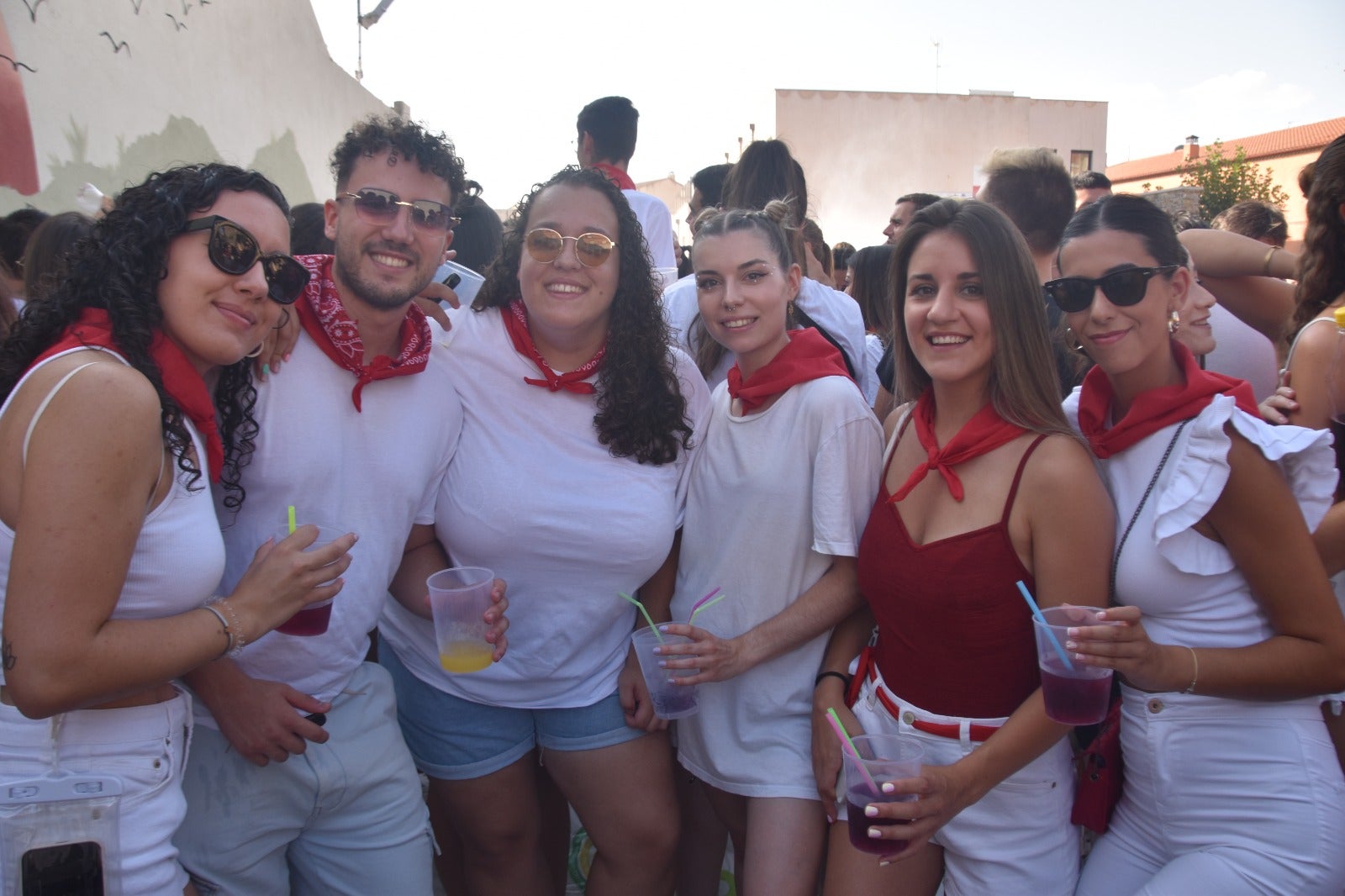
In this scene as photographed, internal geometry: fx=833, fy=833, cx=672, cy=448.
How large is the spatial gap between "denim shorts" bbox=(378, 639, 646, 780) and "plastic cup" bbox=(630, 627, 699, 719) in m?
0.22

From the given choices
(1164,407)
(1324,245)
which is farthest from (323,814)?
(1324,245)

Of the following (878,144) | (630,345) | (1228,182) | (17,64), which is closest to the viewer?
(630,345)

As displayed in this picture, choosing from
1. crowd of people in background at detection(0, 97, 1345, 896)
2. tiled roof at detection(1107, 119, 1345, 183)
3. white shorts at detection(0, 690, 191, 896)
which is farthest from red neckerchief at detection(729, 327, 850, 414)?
tiled roof at detection(1107, 119, 1345, 183)

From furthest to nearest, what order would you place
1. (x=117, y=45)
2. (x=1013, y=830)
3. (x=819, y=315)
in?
(x=117, y=45) → (x=819, y=315) → (x=1013, y=830)

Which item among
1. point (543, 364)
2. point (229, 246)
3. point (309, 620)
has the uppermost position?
point (229, 246)

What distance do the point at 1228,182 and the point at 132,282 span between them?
49.6 metres

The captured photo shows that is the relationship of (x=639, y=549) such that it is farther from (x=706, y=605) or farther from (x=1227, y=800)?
(x=1227, y=800)

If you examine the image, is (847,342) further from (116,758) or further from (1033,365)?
(116,758)

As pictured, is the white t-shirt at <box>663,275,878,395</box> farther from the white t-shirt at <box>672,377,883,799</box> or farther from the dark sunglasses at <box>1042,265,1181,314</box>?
the dark sunglasses at <box>1042,265,1181,314</box>

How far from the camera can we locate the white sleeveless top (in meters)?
1.79

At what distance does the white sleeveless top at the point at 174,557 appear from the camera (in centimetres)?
179

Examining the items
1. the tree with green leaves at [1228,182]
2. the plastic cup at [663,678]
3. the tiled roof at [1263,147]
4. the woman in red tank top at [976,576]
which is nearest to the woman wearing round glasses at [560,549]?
the plastic cup at [663,678]

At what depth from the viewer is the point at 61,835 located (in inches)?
68.2

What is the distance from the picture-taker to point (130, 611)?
5.92 ft
